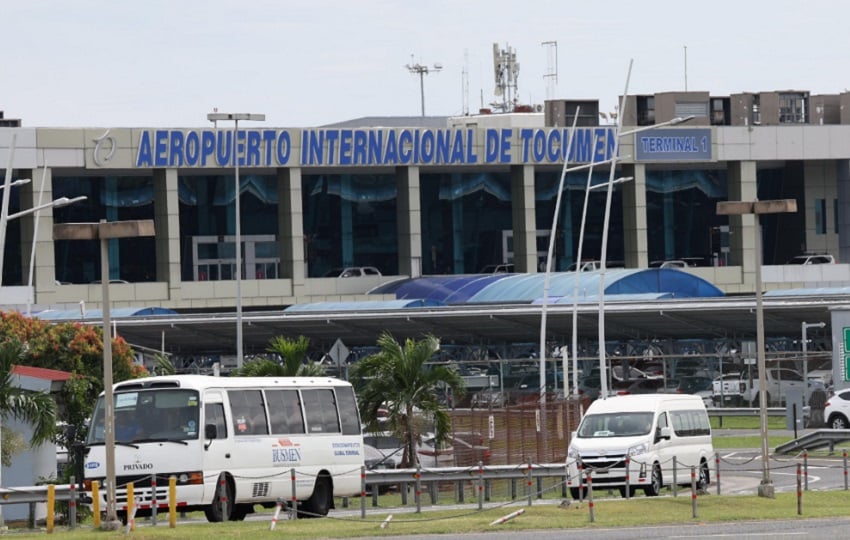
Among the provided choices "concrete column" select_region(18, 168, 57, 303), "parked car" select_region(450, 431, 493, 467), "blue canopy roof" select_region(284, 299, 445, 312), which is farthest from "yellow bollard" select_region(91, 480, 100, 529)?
"concrete column" select_region(18, 168, 57, 303)

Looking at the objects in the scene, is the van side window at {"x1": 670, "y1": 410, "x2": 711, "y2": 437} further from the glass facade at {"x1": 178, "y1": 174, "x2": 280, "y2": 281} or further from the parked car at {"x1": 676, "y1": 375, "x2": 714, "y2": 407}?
the glass facade at {"x1": 178, "y1": 174, "x2": 280, "y2": 281}

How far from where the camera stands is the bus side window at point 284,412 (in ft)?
100

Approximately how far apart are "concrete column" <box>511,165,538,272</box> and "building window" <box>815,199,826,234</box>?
61.1 ft

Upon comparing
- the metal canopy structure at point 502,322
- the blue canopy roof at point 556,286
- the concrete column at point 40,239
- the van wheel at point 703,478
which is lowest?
the van wheel at point 703,478

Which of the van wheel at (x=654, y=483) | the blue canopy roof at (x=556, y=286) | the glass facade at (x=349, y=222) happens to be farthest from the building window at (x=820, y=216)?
the van wheel at (x=654, y=483)

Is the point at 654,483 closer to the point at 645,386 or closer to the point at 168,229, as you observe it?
the point at 645,386

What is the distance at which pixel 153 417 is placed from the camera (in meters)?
28.8

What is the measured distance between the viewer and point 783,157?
102 metres

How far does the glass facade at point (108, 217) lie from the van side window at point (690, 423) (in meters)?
62.4

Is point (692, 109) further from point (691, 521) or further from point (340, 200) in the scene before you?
point (691, 521)

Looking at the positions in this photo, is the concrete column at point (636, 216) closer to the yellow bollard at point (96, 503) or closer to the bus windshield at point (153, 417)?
the bus windshield at point (153, 417)

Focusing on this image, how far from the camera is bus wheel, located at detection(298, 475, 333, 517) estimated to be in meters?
31.0

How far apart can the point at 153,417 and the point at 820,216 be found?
82.1 metres

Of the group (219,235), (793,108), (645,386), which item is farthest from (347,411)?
(793,108)
